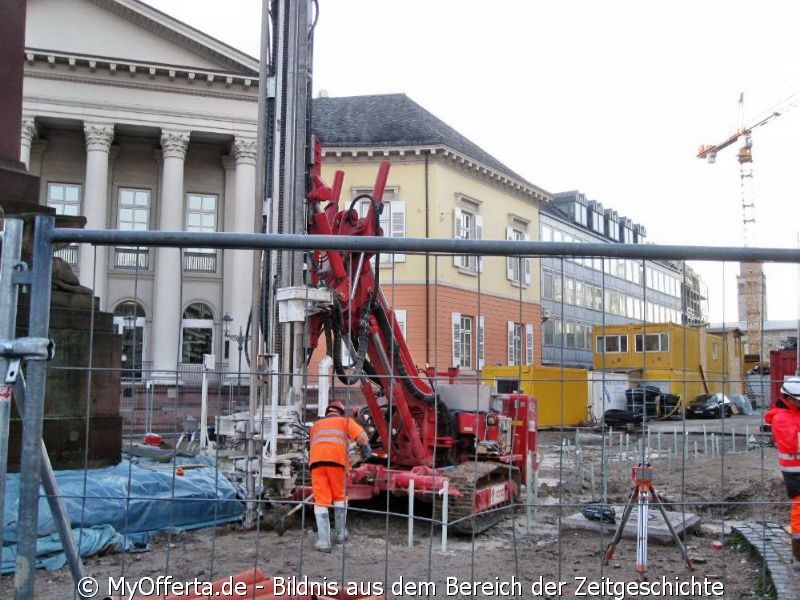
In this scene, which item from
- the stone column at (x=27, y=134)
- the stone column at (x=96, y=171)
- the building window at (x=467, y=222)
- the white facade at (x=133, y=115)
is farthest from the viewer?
the building window at (x=467, y=222)

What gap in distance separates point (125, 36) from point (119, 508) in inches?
1057

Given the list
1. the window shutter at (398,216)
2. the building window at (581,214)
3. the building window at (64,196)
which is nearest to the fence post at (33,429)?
the window shutter at (398,216)

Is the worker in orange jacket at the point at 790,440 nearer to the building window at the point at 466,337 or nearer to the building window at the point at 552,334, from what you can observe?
the building window at the point at 466,337

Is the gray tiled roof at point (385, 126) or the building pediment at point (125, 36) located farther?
the gray tiled roof at point (385, 126)

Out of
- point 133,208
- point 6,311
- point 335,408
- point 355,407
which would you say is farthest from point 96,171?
point 6,311

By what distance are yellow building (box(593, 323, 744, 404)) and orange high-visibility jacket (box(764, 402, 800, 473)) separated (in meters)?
1.90

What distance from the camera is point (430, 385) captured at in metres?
9.34

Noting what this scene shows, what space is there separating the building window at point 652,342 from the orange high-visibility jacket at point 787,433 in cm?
209

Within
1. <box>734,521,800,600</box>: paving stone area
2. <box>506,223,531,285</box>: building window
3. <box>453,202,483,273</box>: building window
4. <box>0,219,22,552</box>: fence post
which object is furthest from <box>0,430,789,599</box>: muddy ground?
<box>453,202,483,273</box>: building window

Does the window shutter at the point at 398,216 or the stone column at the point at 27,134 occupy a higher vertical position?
the stone column at the point at 27,134

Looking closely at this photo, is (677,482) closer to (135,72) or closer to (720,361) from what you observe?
(720,361)

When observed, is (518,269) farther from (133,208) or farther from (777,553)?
(133,208)

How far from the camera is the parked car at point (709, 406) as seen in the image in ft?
13.4

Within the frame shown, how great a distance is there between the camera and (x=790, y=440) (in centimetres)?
631
